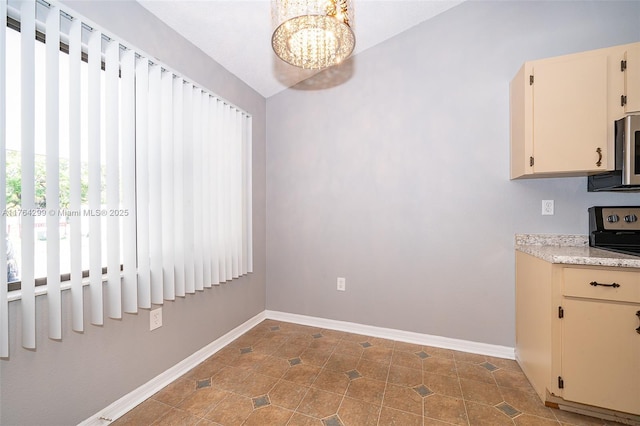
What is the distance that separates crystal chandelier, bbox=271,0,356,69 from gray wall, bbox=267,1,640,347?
131 centimetres

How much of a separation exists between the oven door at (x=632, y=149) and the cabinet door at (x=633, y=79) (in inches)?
4.9

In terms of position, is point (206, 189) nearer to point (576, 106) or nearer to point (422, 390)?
point (422, 390)

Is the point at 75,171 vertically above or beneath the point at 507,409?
above

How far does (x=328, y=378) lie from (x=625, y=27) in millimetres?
3286

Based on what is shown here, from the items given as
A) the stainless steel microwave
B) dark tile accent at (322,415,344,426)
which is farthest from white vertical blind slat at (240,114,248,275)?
the stainless steel microwave

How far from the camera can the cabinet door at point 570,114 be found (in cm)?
175

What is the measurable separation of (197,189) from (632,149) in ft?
9.28

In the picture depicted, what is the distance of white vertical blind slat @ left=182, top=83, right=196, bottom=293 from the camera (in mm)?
1997

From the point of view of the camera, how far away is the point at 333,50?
1.39 meters

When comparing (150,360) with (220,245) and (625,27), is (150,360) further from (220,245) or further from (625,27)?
(625,27)

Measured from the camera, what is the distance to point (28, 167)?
121 cm

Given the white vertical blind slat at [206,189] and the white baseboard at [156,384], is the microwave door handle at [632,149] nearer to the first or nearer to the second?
the white vertical blind slat at [206,189]

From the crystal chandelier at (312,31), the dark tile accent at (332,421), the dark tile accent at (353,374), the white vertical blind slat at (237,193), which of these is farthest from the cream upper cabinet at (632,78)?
the white vertical blind slat at (237,193)

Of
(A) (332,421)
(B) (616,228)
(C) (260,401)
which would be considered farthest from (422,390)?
(B) (616,228)
